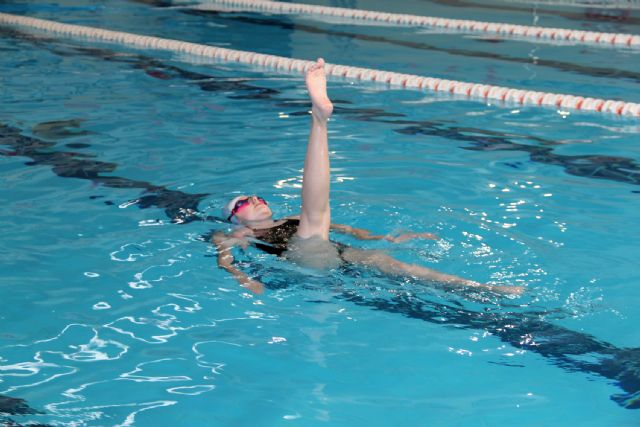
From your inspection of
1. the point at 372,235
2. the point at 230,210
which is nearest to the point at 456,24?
the point at 372,235

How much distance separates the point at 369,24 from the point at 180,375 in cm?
835

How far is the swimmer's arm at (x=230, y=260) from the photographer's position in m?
3.84

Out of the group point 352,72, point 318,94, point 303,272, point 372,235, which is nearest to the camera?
point 318,94

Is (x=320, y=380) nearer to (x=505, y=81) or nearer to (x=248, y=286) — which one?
(x=248, y=286)

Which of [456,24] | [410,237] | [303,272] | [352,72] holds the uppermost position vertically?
[456,24]

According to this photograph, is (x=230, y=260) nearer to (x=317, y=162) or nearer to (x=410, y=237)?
(x=317, y=162)

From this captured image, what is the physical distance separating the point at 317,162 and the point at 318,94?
295mm

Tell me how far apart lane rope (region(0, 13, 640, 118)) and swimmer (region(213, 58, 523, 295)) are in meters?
3.05

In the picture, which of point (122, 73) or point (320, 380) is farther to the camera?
point (122, 73)

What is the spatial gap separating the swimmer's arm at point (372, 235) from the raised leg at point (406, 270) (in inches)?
10.5

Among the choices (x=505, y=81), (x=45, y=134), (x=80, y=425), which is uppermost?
(x=505, y=81)

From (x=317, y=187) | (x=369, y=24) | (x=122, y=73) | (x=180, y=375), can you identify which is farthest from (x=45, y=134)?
(x=369, y=24)

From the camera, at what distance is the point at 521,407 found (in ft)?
9.86

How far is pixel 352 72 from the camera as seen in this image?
8062 mm
